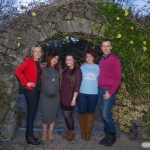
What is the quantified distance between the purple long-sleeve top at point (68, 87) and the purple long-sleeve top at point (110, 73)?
1.38 feet

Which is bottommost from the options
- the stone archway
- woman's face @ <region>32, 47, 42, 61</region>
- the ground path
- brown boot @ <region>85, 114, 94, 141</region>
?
the ground path

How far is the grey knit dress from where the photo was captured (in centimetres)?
409

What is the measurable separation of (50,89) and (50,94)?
0.10 m

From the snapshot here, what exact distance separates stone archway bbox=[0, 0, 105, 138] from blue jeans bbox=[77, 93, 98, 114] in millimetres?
1261

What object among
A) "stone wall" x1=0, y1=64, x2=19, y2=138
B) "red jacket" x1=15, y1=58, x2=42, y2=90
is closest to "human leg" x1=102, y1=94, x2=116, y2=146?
"red jacket" x1=15, y1=58, x2=42, y2=90

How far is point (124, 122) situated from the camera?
4.38 m

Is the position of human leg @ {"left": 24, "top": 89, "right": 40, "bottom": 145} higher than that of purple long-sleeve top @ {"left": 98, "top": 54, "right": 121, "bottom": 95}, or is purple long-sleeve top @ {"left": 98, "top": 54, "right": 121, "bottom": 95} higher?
purple long-sleeve top @ {"left": 98, "top": 54, "right": 121, "bottom": 95}

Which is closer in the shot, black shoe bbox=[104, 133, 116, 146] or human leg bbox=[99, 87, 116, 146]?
human leg bbox=[99, 87, 116, 146]

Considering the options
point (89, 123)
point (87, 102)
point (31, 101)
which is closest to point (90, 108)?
point (87, 102)

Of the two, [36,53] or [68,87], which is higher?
[36,53]

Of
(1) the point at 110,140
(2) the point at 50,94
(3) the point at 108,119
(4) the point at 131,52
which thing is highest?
(4) the point at 131,52

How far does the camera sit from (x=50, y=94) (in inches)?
162

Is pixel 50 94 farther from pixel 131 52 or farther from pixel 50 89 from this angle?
pixel 131 52

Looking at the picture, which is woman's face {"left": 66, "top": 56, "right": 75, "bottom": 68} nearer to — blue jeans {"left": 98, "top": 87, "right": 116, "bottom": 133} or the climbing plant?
blue jeans {"left": 98, "top": 87, "right": 116, "bottom": 133}
